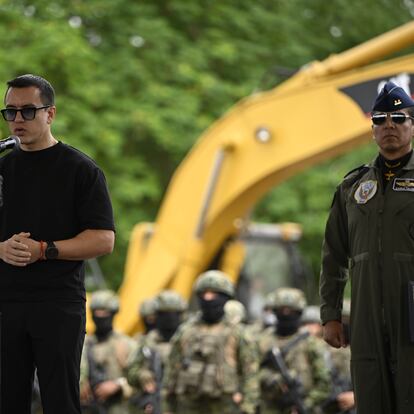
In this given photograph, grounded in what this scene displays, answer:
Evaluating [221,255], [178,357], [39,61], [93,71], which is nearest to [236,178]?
[221,255]

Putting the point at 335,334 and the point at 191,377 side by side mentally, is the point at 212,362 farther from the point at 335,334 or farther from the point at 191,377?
the point at 335,334

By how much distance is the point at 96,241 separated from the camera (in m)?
7.04

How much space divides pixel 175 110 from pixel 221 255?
6.93 metres

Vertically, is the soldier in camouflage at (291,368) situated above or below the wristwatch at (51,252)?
below

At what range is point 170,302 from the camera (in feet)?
51.0

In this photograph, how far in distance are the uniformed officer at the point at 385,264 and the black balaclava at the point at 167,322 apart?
8.21 metres

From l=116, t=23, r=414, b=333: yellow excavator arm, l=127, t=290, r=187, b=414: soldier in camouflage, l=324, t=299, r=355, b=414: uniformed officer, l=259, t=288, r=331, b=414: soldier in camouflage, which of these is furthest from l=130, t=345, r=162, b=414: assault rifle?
l=116, t=23, r=414, b=333: yellow excavator arm

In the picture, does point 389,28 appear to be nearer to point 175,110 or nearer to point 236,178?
point 175,110

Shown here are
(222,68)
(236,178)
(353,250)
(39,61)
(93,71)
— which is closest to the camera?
(353,250)

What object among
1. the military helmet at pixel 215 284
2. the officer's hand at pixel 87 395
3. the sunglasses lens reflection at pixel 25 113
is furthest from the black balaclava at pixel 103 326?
the sunglasses lens reflection at pixel 25 113

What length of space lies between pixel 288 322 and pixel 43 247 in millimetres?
8467

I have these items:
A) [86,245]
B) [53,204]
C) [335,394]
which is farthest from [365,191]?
[335,394]

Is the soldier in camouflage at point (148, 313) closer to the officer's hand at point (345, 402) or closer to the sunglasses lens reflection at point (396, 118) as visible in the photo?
the officer's hand at point (345, 402)

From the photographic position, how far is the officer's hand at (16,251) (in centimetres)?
687
